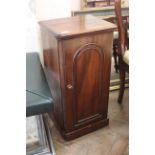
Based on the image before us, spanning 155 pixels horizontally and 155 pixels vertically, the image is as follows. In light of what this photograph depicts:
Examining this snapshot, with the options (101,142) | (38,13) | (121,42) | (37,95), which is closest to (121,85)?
(121,42)

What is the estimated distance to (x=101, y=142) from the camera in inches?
70.3

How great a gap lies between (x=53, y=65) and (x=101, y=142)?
68cm

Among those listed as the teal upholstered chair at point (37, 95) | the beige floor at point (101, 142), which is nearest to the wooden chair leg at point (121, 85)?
the beige floor at point (101, 142)

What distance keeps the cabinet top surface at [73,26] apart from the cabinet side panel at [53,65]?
58 mm

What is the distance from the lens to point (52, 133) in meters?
1.89

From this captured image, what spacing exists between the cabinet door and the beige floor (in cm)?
13

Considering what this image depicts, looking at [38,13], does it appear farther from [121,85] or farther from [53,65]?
[121,85]

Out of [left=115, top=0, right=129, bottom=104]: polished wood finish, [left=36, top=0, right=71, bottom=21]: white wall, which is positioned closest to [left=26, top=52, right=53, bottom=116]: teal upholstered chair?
[left=36, top=0, right=71, bottom=21]: white wall

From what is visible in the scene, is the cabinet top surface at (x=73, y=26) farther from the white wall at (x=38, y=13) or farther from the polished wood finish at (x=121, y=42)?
the polished wood finish at (x=121, y=42)

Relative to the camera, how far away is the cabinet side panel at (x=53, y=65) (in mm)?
1599

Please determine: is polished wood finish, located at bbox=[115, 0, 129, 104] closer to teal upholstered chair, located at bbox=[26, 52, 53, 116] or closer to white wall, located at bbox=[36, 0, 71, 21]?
white wall, located at bbox=[36, 0, 71, 21]
